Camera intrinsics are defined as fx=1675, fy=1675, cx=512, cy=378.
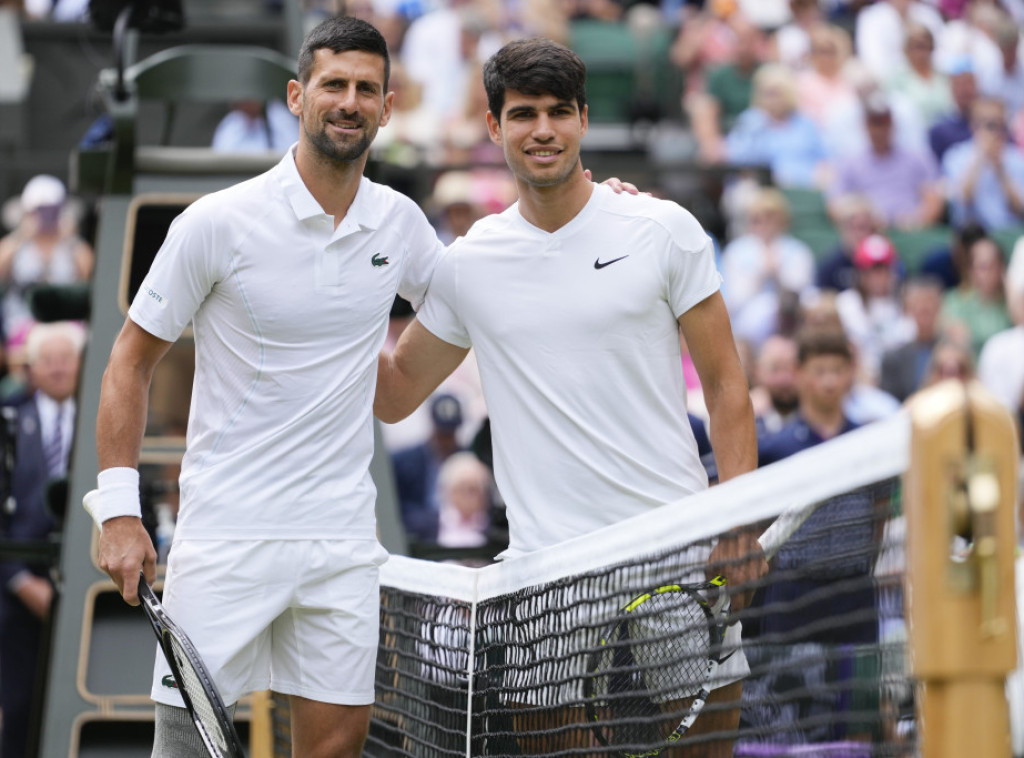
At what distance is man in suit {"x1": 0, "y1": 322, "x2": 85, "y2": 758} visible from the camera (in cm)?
804

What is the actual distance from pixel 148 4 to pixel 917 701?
609 centimetres

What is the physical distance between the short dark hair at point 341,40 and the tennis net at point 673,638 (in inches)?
54.4

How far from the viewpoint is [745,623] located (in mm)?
3561

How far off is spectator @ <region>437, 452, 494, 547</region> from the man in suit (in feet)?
6.40

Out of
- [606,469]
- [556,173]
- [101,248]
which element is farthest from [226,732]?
[101,248]

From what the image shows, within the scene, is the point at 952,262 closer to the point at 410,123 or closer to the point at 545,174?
the point at 410,123

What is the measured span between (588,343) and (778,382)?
432cm

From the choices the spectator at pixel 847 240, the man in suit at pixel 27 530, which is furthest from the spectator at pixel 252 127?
the spectator at pixel 847 240

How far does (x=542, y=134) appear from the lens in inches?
172

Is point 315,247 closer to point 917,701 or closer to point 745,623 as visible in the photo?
point 745,623

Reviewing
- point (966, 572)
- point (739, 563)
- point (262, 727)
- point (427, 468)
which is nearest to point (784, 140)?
point (427, 468)

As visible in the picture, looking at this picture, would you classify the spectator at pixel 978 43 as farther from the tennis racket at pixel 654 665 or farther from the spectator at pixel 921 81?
the tennis racket at pixel 654 665

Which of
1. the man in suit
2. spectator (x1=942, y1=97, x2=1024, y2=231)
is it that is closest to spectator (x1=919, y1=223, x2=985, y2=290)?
spectator (x1=942, y1=97, x2=1024, y2=231)

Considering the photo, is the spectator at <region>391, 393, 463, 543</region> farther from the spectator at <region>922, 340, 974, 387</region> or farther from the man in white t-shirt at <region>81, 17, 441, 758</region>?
the man in white t-shirt at <region>81, 17, 441, 758</region>
